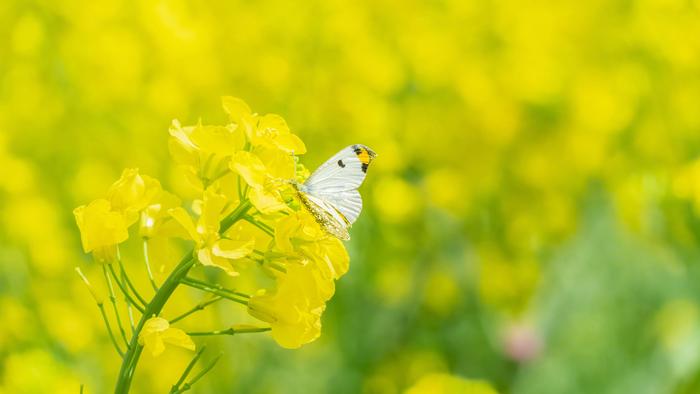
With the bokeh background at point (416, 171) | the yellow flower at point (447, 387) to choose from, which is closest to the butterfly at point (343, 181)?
the yellow flower at point (447, 387)

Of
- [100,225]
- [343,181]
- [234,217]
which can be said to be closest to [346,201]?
[343,181]

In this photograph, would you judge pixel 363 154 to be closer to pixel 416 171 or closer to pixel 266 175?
pixel 266 175

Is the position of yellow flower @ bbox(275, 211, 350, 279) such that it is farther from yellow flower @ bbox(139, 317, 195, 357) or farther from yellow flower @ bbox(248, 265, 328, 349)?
yellow flower @ bbox(139, 317, 195, 357)

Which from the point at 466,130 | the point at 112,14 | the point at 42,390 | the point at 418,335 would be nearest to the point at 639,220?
the point at 466,130

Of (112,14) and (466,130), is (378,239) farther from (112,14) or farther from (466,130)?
(112,14)

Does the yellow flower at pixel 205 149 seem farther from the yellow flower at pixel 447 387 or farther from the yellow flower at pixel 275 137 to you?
the yellow flower at pixel 447 387

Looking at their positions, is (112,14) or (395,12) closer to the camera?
(112,14)

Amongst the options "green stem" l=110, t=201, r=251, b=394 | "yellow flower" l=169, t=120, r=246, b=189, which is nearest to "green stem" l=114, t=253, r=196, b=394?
"green stem" l=110, t=201, r=251, b=394
